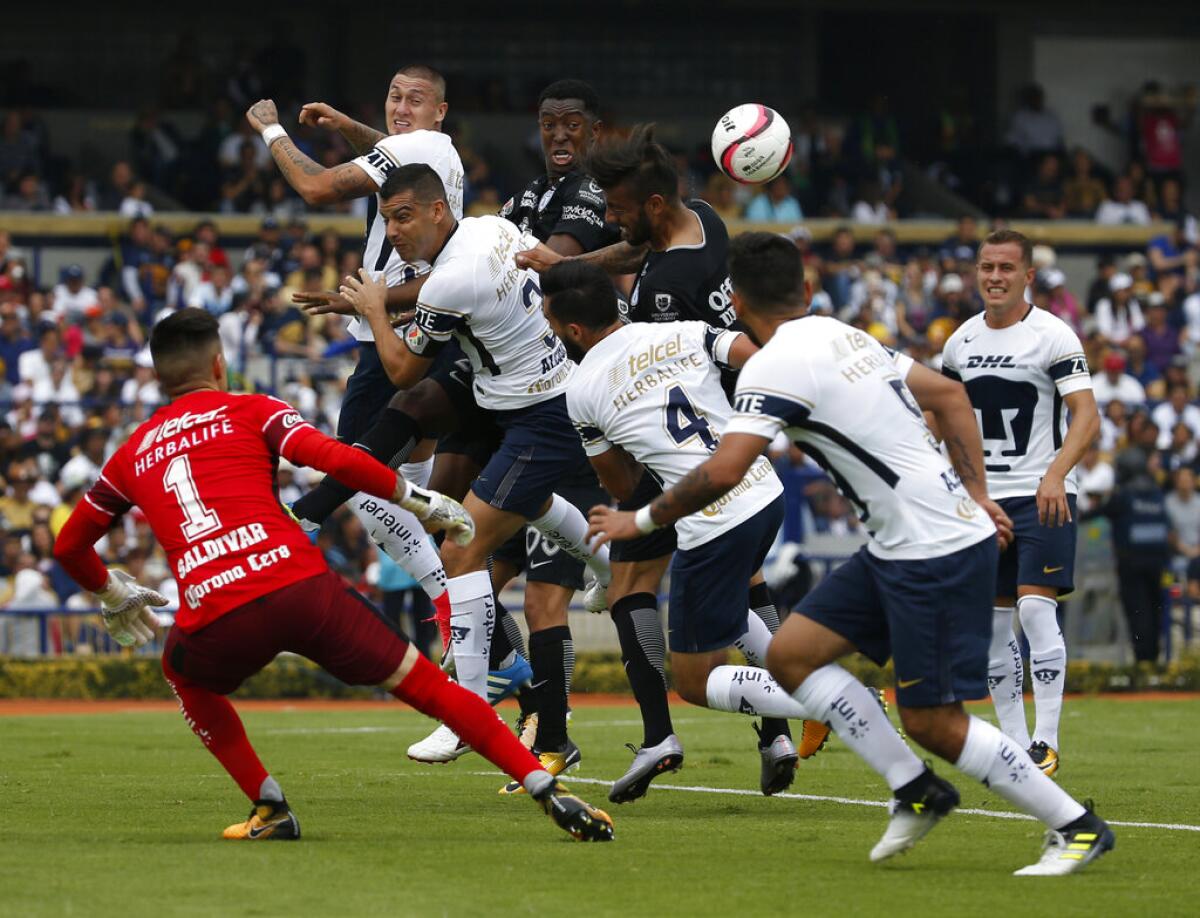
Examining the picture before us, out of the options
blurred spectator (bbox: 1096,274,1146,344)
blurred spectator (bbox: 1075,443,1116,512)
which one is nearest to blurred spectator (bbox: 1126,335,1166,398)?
blurred spectator (bbox: 1096,274,1146,344)

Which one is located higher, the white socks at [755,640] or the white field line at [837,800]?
the white socks at [755,640]

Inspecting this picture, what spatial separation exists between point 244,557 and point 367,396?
3.37m

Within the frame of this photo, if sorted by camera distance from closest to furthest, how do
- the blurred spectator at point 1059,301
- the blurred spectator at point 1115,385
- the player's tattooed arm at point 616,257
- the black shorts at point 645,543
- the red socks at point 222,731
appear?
the red socks at point 222,731, the black shorts at point 645,543, the player's tattooed arm at point 616,257, the blurred spectator at point 1115,385, the blurred spectator at point 1059,301

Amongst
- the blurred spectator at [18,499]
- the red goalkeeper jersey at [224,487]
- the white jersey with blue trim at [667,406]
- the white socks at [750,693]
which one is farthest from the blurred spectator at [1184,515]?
the red goalkeeper jersey at [224,487]

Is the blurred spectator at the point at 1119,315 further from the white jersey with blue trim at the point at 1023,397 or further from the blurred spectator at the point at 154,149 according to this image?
the white jersey with blue trim at the point at 1023,397

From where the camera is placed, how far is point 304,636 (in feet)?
22.6

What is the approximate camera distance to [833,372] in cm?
655

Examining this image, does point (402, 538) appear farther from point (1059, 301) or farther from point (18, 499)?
point (1059, 301)

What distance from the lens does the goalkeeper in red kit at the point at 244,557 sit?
6863 mm

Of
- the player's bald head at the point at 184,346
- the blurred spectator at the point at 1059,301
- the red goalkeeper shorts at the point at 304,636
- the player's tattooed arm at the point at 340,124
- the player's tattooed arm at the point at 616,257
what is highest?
the player's tattooed arm at the point at 340,124

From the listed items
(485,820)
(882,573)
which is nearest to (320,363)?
(485,820)

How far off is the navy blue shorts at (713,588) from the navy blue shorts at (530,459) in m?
1.28

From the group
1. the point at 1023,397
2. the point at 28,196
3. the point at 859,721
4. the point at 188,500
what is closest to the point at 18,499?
the point at 28,196

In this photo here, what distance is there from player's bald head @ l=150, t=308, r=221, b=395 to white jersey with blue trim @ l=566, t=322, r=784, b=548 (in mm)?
1818
